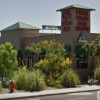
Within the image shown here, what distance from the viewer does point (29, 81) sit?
1902 centimetres

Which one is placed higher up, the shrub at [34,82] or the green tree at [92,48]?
the green tree at [92,48]

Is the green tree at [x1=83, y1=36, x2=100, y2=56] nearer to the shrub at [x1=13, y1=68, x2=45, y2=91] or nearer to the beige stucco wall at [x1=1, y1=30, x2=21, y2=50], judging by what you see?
the shrub at [x1=13, y1=68, x2=45, y2=91]

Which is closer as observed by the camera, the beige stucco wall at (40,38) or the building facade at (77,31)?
the building facade at (77,31)

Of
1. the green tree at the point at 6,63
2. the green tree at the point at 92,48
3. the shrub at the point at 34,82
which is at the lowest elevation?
the shrub at the point at 34,82

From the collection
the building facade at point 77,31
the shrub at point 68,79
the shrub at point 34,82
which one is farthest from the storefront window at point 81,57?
the shrub at point 34,82

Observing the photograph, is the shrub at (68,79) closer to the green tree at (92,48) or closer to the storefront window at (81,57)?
Answer: the green tree at (92,48)

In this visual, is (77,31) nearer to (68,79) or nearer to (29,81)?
(68,79)

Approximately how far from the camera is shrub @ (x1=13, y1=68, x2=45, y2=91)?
18.9m

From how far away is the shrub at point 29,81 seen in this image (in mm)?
18859

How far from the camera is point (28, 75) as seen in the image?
19.4 m

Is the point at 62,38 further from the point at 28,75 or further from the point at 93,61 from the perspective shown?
the point at 28,75

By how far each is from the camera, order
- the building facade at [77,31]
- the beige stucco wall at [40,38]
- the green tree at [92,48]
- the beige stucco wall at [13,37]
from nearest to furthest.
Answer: the green tree at [92,48] → the building facade at [77,31] → the beige stucco wall at [40,38] → the beige stucco wall at [13,37]

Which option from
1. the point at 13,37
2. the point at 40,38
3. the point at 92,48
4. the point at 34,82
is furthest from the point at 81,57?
the point at 13,37

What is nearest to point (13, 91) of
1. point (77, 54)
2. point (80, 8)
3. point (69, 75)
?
point (69, 75)
